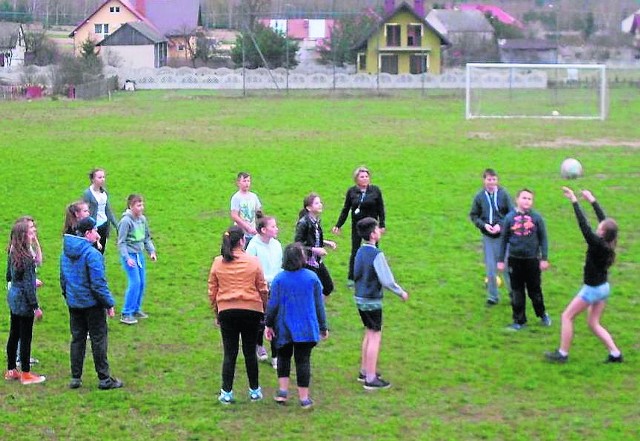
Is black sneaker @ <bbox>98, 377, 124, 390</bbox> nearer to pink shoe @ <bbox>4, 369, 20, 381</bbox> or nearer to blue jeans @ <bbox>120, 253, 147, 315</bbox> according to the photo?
pink shoe @ <bbox>4, 369, 20, 381</bbox>

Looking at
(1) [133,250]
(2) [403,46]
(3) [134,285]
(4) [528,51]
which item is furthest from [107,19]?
(3) [134,285]

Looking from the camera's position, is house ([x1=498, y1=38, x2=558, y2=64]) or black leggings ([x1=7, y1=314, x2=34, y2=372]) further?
house ([x1=498, y1=38, x2=558, y2=64])

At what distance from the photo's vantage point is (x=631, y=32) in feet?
365

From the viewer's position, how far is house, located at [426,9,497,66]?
89750 millimetres

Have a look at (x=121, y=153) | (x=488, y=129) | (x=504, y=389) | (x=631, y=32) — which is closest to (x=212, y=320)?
(x=504, y=389)

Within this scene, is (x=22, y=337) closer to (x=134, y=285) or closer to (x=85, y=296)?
(x=85, y=296)

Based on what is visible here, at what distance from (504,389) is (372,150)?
64.5 feet

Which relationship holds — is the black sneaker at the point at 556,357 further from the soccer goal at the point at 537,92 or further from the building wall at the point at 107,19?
the building wall at the point at 107,19

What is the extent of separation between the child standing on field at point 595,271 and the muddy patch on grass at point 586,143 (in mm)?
20693

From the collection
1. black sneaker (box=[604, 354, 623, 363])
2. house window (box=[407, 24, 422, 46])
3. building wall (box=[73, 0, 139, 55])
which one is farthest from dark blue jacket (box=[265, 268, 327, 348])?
building wall (box=[73, 0, 139, 55])

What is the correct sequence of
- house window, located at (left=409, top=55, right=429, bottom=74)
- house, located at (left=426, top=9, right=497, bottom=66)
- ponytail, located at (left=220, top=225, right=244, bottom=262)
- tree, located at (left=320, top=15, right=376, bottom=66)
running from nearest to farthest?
ponytail, located at (left=220, top=225, right=244, bottom=262), house window, located at (left=409, top=55, right=429, bottom=74), tree, located at (left=320, top=15, right=376, bottom=66), house, located at (left=426, top=9, right=497, bottom=66)

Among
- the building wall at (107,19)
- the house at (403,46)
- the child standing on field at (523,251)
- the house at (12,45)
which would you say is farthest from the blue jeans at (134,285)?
the building wall at (107,19)

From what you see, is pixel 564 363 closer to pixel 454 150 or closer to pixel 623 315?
pixel 623 315

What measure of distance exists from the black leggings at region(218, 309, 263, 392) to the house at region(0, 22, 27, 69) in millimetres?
78610
